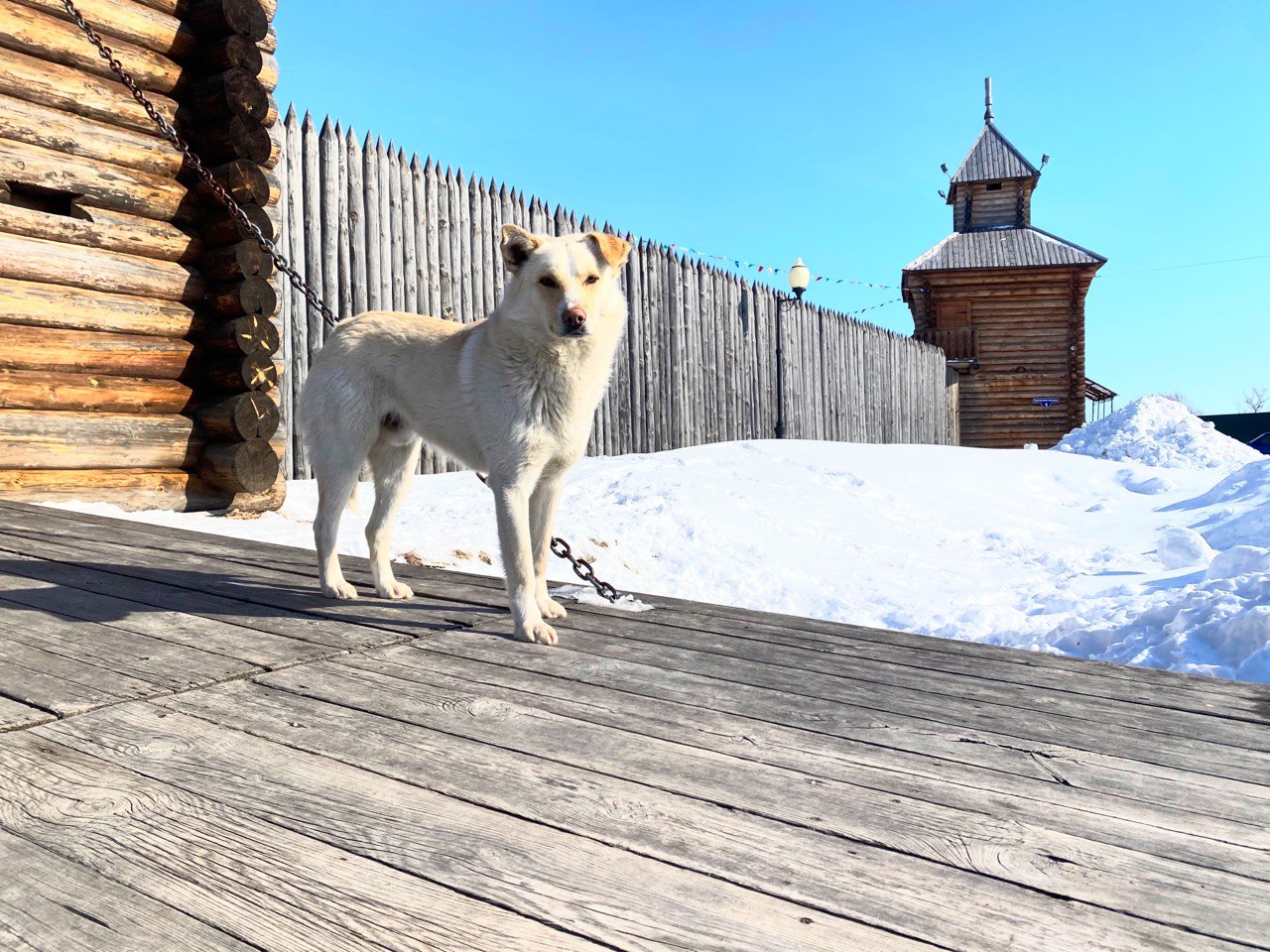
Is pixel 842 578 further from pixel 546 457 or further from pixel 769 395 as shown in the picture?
pixel 769 395

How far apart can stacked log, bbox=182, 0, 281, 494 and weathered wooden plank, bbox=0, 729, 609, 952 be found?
545 centimetres

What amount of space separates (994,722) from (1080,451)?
21663mm

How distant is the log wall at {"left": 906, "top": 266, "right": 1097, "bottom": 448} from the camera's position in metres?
27.2

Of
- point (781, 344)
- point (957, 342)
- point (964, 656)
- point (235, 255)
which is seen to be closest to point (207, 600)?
point (964, 656)

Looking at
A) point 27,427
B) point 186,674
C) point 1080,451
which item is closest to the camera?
point 186,674

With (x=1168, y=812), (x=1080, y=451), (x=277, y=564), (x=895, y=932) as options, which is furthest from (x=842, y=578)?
(x=1080, y=451)

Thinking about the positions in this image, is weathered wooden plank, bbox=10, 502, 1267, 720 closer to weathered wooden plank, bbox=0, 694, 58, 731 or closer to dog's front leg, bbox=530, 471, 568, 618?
dog's front leg, bbox=530, 471, 568, 618

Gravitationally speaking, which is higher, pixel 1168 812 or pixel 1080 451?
pixel 1080 451

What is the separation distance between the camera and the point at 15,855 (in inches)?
56.5

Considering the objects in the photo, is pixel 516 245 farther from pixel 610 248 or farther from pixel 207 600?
pixel 207 600

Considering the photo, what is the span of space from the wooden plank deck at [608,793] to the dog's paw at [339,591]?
1.61 ft

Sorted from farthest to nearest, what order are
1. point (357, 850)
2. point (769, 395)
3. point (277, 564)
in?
point (769, 395) → point (277, 564) → point (357, 850)

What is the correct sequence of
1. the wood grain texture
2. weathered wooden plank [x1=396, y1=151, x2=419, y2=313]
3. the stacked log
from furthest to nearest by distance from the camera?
weathered wooden plank [x1=396, y1=151, x2=419, y2=313] → the stacked log → the wood grain texture

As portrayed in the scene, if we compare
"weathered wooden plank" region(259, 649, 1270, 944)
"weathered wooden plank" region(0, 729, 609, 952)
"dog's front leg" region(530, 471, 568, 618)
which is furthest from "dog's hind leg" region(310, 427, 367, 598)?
"weathered wooden plank" region(0, 729, 609, 952)
